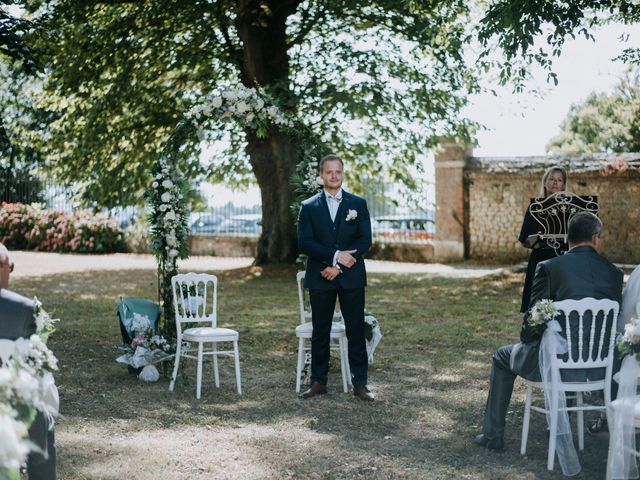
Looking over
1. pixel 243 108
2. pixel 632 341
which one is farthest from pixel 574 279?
pixel 243 108

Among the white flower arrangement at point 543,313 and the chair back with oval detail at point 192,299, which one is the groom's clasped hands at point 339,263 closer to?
the chair back with oval detail at point 192,299

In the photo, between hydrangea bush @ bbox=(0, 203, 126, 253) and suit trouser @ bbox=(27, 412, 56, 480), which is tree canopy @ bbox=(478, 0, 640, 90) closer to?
suit trouser @ bbox=(27, 412, 56, 480)

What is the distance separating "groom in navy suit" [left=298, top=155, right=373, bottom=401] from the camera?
671cm

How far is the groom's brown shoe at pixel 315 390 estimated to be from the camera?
6.83 m

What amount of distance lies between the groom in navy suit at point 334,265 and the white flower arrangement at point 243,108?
4.38 feet

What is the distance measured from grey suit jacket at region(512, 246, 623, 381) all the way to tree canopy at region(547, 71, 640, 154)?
975 inches

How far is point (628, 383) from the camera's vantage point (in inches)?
166

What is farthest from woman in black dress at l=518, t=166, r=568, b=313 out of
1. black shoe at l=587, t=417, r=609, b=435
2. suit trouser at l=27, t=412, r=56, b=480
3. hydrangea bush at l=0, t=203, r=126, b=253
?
hydrangea bush at l=0, t=203, r=126, b=253

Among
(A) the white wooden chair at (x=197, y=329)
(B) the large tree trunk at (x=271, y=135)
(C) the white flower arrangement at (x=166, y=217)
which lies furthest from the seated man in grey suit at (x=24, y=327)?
(B) the large tree trunk at (x=271, y=135)

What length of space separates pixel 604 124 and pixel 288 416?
106 ft

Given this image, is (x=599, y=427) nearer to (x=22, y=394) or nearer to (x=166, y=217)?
(x=22, y=394)

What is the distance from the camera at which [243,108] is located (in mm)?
7871

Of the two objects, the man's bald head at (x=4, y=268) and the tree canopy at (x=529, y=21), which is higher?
the tree canopy at (x=529, y=21)

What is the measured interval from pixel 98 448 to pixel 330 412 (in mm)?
1850
